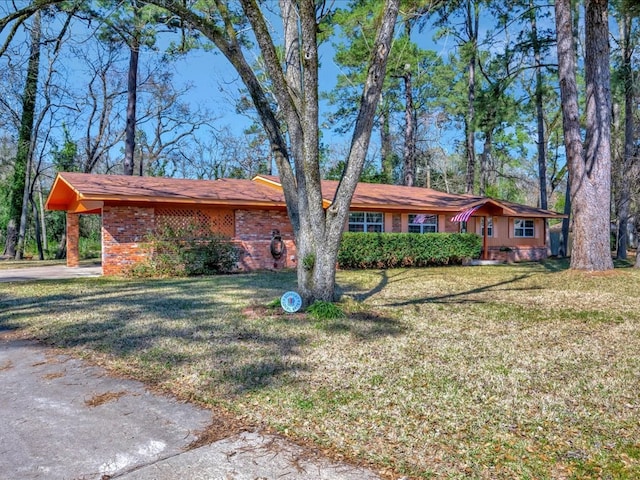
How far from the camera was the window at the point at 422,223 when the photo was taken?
17.9m

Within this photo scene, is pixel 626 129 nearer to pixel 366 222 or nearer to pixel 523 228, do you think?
pixel 523 228

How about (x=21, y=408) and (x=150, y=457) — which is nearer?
(x=150, y=457)

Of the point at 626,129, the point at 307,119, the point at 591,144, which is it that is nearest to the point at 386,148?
the point at 626,129

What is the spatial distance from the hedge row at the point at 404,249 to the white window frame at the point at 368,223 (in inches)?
Result: 62.6

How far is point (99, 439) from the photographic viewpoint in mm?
2828

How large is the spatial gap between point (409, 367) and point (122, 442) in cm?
248

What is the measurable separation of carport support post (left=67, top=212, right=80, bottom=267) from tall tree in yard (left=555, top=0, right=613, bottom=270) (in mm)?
16351

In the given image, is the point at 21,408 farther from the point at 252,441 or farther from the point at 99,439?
the point at 252,441

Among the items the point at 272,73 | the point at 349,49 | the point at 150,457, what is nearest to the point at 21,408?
the point at 150,457

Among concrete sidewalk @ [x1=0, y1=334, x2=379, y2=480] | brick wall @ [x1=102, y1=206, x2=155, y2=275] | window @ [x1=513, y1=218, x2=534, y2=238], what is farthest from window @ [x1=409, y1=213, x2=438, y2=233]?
concrete sidewalk @ [x1=0, y1=334, x2=379, y2=480]

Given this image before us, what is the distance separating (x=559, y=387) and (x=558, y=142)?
3085 cm

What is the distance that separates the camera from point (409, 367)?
13.7 ft

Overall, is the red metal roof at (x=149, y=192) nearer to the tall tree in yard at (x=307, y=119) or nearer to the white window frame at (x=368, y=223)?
the white window frame at (x=368, y=223)

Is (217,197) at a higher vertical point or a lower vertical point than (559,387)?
higher
